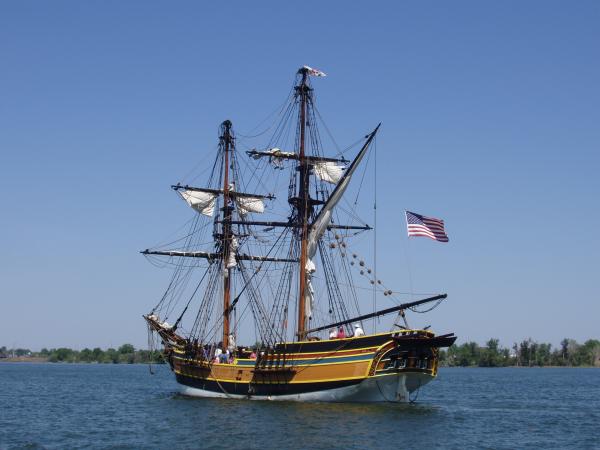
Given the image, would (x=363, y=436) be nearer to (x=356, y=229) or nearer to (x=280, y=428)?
(x=280, y=428)

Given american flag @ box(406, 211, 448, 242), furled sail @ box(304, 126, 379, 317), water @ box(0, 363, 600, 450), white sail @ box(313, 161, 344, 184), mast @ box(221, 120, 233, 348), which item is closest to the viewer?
water @ box(0, 363, 600, 450)

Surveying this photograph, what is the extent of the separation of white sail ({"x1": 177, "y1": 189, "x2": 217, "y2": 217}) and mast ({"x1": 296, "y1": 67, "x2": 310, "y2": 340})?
12945 millimetres

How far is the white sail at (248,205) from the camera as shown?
2697 inches

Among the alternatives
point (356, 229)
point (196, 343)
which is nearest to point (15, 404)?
point (196, 343)

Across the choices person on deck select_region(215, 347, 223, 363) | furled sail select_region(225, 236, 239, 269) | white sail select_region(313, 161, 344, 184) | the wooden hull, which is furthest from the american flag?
furled sail select_region(225, 236, 239, 269)

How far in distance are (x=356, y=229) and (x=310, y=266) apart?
688cm

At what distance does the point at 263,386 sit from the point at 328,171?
1597 centimetres

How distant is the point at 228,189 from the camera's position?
68250 millimetres

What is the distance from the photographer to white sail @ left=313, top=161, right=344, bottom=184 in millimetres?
58594

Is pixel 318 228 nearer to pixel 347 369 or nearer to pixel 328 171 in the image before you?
pixel 328 171

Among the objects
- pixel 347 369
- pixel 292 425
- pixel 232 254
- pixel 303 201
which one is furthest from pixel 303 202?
pixel 292 425

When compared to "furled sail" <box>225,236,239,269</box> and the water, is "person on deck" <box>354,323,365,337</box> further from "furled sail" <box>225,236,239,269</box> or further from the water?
"furled sail" <box>225,236,239,269</box>

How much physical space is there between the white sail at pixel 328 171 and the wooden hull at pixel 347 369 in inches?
524

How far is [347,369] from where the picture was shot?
48094mm
